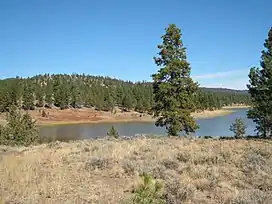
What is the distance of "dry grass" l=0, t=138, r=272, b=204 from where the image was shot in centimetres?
804

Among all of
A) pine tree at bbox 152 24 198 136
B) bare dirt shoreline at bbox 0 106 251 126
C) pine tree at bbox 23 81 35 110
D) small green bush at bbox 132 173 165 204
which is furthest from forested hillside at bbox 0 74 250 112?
small green bush at bbox 132 173 165 204

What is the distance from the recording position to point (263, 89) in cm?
2567

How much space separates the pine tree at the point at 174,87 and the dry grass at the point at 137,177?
54.2ft

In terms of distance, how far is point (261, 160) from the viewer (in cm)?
1232

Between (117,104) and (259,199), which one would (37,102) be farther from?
(259,199)

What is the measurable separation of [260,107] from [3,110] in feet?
278

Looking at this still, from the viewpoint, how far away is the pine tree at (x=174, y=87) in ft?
101

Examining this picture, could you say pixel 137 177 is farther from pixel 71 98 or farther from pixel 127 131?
pixel 71 98

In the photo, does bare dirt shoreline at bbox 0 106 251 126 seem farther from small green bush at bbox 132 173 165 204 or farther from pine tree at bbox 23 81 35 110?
small green bush at bbox 132 173 165 204

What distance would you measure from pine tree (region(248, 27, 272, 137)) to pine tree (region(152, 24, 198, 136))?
570 centimetres

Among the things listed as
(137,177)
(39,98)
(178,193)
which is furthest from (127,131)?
A: (178,193)

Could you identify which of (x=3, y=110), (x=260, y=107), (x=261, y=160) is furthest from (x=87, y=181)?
(x=3, y=110)

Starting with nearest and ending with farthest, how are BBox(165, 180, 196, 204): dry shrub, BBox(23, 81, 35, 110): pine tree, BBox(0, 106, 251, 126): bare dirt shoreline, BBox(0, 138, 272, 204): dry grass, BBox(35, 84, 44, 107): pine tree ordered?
BBox(165, 180, 196, 204): dry shrub < BBox(0, 138, 272, 204): dry grass < BBox(0, 106, 251, 126): bare dirt shoreline < BBox(23, 81, 35, 110): pine tree < BBox(35, 84, 44, 107): pine tree

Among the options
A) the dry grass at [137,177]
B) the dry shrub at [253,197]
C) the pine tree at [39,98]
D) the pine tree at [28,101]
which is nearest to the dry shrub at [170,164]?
the dry grass at [137,177]
